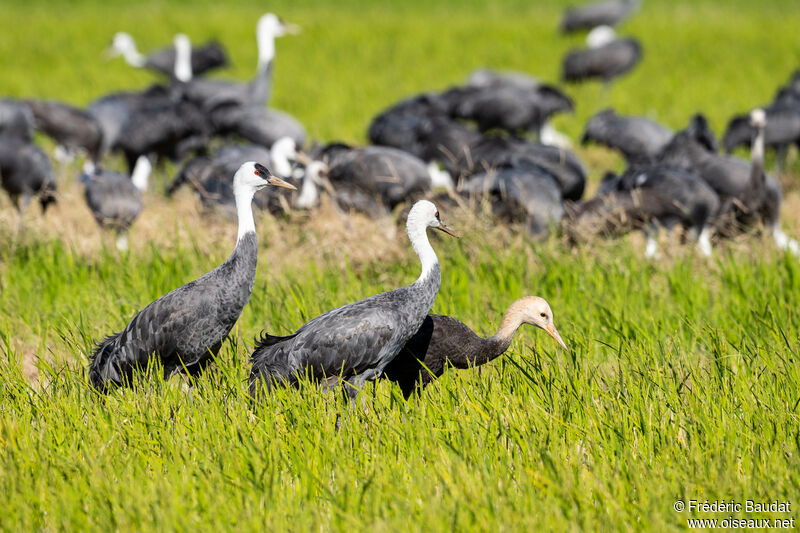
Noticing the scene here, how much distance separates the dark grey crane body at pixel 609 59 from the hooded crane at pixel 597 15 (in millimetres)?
6836

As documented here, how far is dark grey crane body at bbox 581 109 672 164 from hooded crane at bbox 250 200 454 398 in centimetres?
727

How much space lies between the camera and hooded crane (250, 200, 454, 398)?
14.1 ft

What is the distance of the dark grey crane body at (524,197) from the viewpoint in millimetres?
7422

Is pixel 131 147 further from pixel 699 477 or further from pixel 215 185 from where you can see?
pixel 699 477

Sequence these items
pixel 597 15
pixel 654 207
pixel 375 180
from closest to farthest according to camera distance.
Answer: pixel 654 207 < pixel 375 180 < pixel 597 15

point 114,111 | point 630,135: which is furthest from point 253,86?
point 630,135

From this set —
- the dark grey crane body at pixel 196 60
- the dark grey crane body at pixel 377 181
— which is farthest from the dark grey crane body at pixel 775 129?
the dark grey crane body at pixel 196 60

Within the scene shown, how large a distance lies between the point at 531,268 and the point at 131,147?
649 cm

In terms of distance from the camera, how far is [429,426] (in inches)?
151

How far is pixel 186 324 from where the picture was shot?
4488mm

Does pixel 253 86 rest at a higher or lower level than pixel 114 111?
higher

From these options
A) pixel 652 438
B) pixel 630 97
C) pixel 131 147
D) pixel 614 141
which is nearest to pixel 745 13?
pixel 630 97

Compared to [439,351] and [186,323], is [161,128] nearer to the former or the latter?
[186,323]

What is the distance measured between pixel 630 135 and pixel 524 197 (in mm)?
4341
